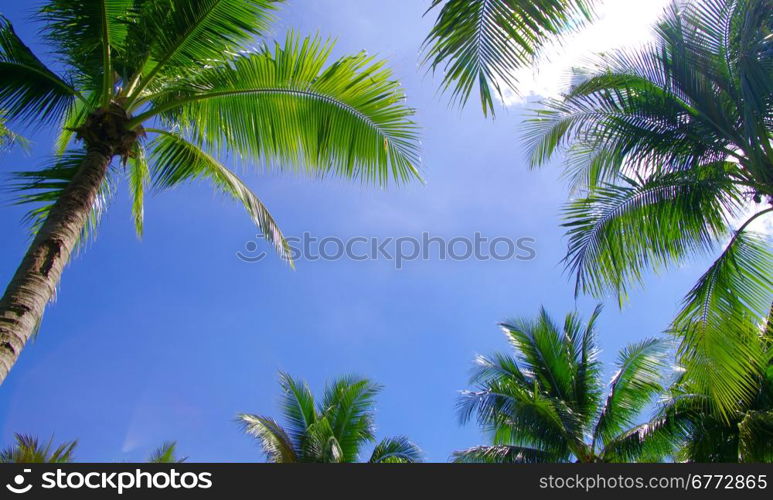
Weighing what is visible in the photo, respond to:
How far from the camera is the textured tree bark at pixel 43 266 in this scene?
3.19 meters

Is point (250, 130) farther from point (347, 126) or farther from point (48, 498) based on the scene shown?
point (48, 498)

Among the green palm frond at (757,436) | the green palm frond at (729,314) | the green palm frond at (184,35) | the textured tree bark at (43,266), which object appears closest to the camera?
the textured tree bark at (43,266)

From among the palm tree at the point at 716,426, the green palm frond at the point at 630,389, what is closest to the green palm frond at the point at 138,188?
the palm tree at the point at 716,426

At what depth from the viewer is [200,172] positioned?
625 cm

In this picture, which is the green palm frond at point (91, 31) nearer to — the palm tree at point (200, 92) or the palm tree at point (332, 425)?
the palm tree at point (200, 92)

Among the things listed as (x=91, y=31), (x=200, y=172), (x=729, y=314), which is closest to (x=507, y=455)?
(x=729, y=314)

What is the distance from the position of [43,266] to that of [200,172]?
2.86 meters

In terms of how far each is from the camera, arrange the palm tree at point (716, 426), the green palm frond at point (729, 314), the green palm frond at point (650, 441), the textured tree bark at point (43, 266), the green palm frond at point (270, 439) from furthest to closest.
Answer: the green palm frond at point (270, 439)
the green palm frond at point (650, 441)
the palm tree at point (716, 426)
the green palm frond at point (729, 314)
the textured tree bark at point (43, 266)

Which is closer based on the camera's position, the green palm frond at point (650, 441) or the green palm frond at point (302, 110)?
the green palm frond at point (302, 110)

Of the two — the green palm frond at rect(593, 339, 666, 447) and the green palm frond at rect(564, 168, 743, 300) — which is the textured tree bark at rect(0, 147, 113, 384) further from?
the green palm frond at rect(593, 339, 666, 447)

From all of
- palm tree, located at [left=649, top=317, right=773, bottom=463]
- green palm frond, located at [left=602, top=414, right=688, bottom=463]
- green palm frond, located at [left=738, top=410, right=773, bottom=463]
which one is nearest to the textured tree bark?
palm tree, located at [left=649, top=317, right=773, bottom=463]

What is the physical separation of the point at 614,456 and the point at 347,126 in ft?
30.6

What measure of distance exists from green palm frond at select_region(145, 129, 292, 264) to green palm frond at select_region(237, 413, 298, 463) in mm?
7952

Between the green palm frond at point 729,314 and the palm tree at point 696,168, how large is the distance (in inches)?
0.4
